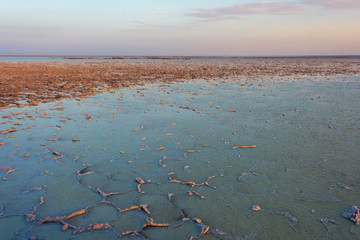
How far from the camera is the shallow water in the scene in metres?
4.02

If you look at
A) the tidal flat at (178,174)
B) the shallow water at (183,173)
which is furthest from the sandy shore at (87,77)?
the shallow water at (183,173)

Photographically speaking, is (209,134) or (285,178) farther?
(209,134)

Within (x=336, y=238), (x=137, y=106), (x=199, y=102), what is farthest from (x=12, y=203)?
(x=199, y=102)

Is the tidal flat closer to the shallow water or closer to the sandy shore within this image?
the shallow water

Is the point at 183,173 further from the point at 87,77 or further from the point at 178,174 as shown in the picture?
the point at 87,77

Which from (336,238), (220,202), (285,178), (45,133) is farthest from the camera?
(45,133)

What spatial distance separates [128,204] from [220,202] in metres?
1.80

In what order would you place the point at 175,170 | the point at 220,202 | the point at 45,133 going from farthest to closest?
the point at 45,133, the point at 175,170, the point at 220,202

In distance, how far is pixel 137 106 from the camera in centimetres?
1291

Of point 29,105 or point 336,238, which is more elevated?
point 29,105

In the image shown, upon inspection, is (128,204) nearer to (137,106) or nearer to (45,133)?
(45,133)

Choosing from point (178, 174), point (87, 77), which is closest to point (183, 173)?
point (178, 174)

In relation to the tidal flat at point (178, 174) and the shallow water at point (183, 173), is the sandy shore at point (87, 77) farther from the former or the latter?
the shallow water at point (183, 173)

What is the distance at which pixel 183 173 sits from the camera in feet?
19.1
